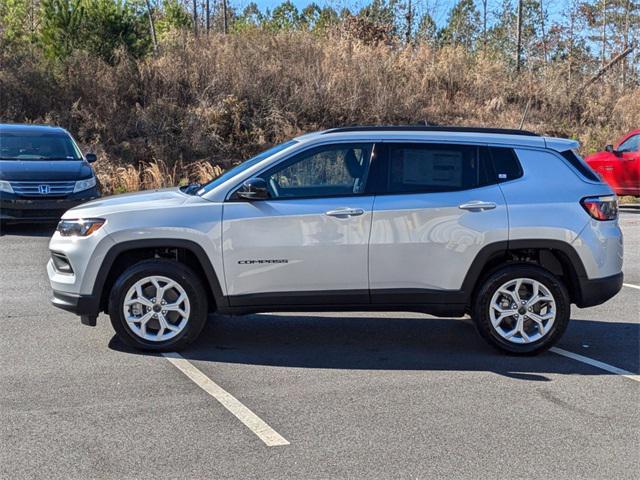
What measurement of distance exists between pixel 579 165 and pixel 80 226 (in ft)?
13.4

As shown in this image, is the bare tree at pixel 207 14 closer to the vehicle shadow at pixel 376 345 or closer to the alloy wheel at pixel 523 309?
the vehicle shadow at pixel 376 345

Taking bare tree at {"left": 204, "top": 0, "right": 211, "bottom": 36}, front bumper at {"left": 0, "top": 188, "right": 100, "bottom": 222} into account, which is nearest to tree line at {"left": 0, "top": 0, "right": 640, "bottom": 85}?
bare tree at {"left": 204, "top": 0, "right": 211, "bottom": 36}

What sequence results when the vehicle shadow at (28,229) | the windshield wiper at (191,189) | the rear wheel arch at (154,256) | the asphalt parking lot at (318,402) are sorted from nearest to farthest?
1. the asphalt parking lot at (318,402)
2. the rear wheel arch at (154,256)
3. the windshield wiper at (191,189)
4. the vehicle shadow at (28,229)

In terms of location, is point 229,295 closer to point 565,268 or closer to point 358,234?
point 358,234

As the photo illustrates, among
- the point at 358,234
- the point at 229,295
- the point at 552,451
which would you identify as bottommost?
the point at 552,451

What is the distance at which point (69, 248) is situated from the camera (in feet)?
21.2

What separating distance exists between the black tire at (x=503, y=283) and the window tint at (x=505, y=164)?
0.73m

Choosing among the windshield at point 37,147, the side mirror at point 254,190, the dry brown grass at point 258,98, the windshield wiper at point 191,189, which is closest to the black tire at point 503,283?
the side mirror at point 254,190

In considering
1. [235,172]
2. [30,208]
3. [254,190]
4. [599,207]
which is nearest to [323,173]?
[254,190]

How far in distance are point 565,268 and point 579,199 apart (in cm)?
59

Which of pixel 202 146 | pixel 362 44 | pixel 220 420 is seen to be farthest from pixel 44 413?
pixel 362 44

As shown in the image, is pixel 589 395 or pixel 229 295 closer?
pixel 589 395

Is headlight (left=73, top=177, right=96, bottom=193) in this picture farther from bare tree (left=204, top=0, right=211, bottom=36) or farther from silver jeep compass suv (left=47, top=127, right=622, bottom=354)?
bare tree (left=204, top=0, right=211, bottom=36)

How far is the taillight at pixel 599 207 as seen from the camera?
6562mm
